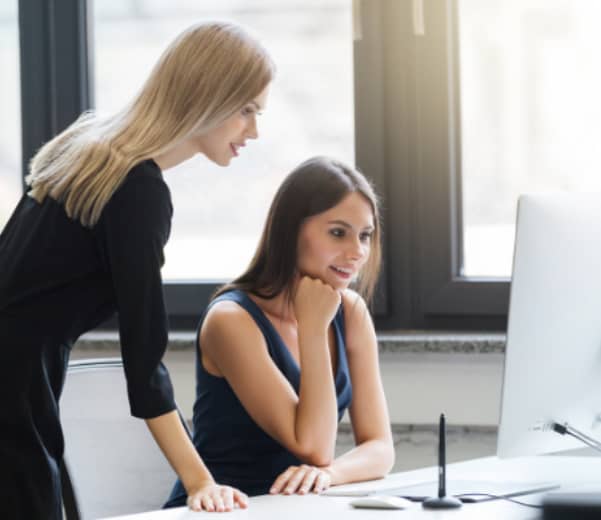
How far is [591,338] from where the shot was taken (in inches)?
49.8

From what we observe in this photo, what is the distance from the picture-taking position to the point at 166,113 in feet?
4.55

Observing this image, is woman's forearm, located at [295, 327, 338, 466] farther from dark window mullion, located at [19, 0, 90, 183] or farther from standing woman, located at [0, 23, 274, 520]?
dark window mullion, located at [19, 0, 90, 183]

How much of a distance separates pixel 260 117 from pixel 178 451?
1295 millimetres

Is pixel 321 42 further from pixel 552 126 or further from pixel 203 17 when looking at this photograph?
pixel 552 126

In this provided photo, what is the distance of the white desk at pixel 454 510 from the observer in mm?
Answer: 1269

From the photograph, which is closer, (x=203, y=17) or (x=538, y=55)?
(x=538, y=55)

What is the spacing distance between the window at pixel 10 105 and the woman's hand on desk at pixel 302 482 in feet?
4.75

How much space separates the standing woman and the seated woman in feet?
1.02

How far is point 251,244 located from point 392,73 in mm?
549

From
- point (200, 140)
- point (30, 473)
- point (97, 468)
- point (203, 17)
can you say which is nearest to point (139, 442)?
point (97, 468)

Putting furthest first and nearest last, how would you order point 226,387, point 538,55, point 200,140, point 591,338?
point 538,55
point 226,387
point 200,140
point 591,338

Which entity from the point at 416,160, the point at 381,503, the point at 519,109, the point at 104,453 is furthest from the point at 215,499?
the point at 519,109

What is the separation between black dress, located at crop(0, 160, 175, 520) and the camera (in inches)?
53.0

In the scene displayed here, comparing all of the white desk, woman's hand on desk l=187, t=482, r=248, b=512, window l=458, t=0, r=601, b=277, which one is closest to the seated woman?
the white desk
